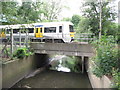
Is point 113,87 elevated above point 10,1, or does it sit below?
below

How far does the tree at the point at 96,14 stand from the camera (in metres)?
11.5

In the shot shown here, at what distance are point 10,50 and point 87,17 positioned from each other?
899 centimetres

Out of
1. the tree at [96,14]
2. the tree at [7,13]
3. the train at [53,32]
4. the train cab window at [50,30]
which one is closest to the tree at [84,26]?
the tree at [96,14]

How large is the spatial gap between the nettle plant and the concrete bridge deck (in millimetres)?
3310

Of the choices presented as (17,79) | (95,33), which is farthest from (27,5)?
(95,33)

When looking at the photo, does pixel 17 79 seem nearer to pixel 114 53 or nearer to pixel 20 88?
pixel 20 88

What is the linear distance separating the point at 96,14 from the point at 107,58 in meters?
9.20

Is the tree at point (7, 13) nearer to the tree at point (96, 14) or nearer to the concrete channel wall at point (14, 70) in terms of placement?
the concrete channel wall at point (14, 70)

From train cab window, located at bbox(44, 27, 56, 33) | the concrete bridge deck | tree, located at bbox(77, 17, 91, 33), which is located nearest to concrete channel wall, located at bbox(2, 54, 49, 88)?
the concrete bridge deck

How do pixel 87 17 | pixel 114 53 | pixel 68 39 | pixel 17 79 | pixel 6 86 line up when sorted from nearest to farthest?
pixel 114 53 < pixel 6 86 < pixel 17 79 < pixel 68 39 < pixel 87 17

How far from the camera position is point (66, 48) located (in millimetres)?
8391

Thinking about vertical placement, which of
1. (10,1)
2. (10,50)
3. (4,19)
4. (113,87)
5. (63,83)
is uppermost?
(10,1)

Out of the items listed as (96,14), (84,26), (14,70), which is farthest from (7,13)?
(96,14)

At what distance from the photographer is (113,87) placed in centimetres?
302
